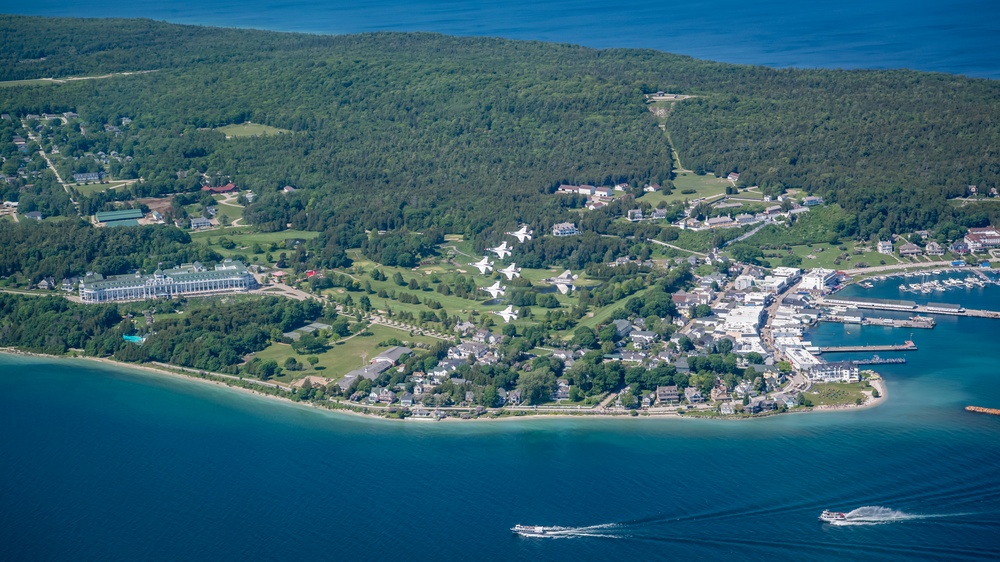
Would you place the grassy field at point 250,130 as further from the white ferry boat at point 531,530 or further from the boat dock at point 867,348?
the white ferry boat at point 531,530

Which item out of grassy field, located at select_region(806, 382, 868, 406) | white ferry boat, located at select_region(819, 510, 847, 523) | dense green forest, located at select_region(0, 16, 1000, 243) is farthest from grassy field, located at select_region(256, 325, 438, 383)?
white ferry boat, located at select_region(819, 510, 847, 523)

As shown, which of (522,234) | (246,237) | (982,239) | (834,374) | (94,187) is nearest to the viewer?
(834,374)

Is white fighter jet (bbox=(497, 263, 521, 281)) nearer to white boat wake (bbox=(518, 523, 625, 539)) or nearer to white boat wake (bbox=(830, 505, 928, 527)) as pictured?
white boat wake (bbox=(518, 523, 625, 539))

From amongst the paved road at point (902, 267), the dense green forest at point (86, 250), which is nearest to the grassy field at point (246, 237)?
the dense green forest at point (86, 250)

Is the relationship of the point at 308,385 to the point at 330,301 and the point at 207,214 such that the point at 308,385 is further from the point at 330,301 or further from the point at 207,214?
the point at 207,214

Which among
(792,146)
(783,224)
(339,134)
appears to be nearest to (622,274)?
(783,224)

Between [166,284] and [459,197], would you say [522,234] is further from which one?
[166,284]

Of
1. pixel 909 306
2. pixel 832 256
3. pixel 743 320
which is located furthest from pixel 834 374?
pixel 832 256
